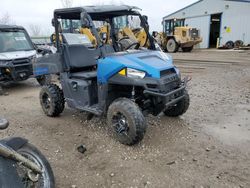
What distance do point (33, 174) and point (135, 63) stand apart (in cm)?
203

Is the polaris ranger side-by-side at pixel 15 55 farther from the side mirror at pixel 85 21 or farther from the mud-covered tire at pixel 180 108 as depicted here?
the mud-covered tire at pixel 180 108

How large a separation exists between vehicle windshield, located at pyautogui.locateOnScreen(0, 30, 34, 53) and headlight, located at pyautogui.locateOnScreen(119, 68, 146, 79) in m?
5.70

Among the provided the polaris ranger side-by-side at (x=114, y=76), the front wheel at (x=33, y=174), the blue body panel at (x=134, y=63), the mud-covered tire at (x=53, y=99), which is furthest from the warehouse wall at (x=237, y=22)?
the front wheel at (x=33, y=174)

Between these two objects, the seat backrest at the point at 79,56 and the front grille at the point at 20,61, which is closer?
the seat backrest at the point at 79,56

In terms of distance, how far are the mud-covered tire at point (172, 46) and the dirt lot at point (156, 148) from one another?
1356 cm

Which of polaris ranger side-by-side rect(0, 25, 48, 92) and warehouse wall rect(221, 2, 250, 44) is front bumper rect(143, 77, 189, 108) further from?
warehouse wall rect(221, 2, 250, 44)

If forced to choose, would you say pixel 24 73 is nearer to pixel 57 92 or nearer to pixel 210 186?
pixel 57 92

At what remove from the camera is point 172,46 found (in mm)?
19500

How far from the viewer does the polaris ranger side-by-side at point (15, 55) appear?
7.56 m

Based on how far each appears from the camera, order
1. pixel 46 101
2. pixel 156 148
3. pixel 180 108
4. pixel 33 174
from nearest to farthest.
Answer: pixel 33 174
pixel 156 148
pixel 180 108
pixel 46 101

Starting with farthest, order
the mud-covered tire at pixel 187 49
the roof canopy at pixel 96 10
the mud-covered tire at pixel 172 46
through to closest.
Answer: the mud-covered tire at pixel 187 49 < the mud-covered tire at pixel 172 46 < the roof canopy at pixel 96 10

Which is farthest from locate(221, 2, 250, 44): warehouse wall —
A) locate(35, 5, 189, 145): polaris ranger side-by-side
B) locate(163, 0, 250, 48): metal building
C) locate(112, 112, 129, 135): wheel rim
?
locate(112, 112, 129, 135): wheel rim

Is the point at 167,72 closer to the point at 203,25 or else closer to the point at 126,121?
the point at 126,121

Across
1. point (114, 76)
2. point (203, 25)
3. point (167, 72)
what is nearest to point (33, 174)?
point (114, 76)
